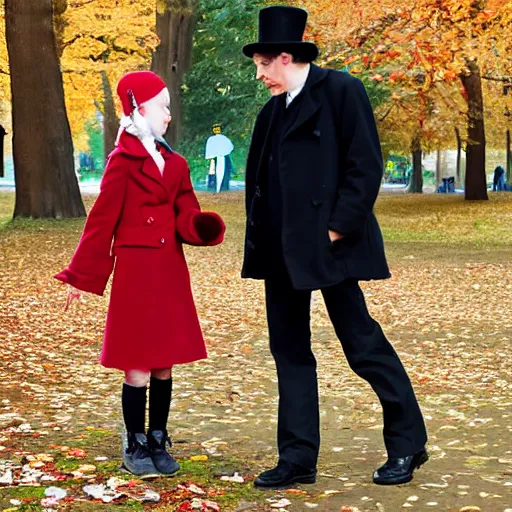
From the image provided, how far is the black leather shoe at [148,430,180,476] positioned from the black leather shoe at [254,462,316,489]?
42 centimetres

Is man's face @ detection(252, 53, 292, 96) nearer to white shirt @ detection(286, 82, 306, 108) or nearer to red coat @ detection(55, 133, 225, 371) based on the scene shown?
white shirt @ detection(286, 82, 306, 108)

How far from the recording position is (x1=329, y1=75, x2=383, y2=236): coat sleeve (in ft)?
15.9

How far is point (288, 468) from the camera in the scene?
5.08 m

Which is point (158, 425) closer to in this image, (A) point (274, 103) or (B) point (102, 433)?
(B) point (102, 433)

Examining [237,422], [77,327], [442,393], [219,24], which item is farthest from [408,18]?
[219,24]

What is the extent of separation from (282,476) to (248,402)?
2396 mm

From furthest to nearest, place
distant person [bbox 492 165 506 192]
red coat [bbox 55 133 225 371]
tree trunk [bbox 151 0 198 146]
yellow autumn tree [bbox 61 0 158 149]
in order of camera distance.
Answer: distant person [bbox 492 165 506 192] → tree trunk [bbox 151 0 198 146] → yellow autumn tree [bbox 61 0 158 149] → red coat [bbox 55 133 225 371]

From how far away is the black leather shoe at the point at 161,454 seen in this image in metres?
5.29

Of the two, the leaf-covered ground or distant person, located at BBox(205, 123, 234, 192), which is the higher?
distant person, located at BBox(205, 123, 234, 192)

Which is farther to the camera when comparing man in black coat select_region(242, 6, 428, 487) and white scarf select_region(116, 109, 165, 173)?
white scarf select_region(116, 109, 165, 173)

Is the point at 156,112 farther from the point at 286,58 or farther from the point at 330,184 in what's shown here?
the point at 330,184

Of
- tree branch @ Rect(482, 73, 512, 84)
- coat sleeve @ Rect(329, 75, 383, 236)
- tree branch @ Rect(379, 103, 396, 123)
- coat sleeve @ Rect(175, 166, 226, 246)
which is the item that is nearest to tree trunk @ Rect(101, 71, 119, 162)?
tree branch @ Rect(379, 103, 396, 123)

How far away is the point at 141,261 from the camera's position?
5.23 meters

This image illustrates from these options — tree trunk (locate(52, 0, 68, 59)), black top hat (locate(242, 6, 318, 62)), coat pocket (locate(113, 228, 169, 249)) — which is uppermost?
tree trunk (locate(52, 0, 68, 59))
